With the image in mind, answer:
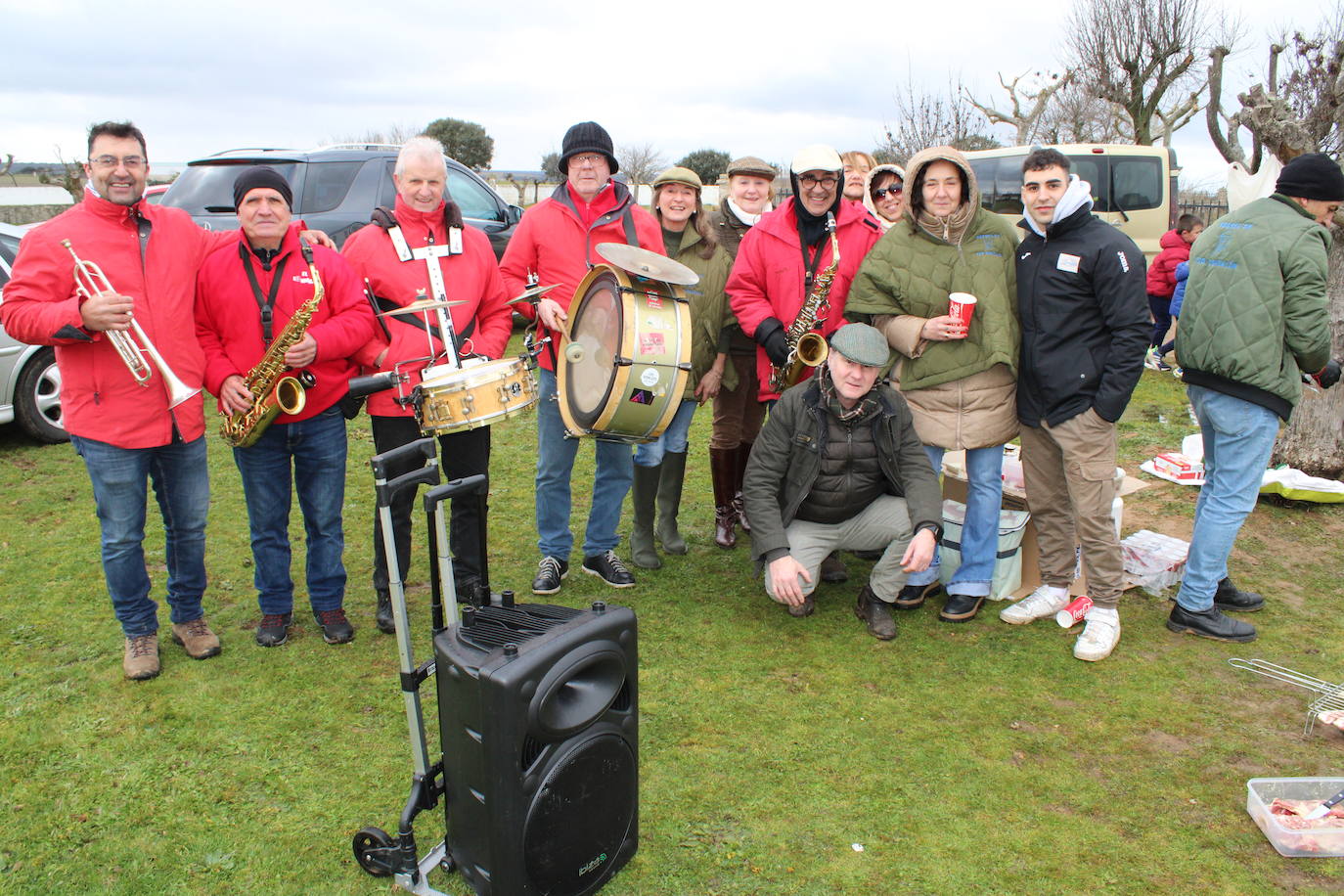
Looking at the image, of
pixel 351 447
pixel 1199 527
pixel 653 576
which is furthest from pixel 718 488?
pixel 351 447

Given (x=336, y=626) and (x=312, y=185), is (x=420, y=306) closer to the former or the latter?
(x=336, y=626)

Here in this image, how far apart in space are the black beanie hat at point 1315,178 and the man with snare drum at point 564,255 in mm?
2769

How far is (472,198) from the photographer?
31.8 ft

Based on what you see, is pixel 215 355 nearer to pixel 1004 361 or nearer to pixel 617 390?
pixel 617 390

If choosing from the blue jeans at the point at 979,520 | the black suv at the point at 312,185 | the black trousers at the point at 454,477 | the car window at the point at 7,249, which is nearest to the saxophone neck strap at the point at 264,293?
the black trousers at the point at 454,477

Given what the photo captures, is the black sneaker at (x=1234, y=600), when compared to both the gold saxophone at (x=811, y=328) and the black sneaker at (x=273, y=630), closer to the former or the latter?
the gold saxophone at (x=811, y=328)

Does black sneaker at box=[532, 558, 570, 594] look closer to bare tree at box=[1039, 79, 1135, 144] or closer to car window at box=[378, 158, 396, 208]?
car window at box=[378, 158, 396, 208]

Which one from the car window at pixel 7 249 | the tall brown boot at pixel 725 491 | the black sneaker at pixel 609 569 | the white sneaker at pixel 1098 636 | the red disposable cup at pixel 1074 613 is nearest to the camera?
the white sneaker at pixel 1098 636

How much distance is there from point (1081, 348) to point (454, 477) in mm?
2778

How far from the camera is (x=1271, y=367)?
3.94 meters

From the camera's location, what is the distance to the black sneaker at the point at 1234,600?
14.7 feet

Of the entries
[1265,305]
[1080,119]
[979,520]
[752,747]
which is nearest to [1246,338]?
[1265,305]

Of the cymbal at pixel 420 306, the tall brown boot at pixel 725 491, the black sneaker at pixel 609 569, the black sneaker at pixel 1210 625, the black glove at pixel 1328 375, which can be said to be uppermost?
the cymbal at pixel 420 306

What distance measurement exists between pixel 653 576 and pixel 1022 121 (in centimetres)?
2367
